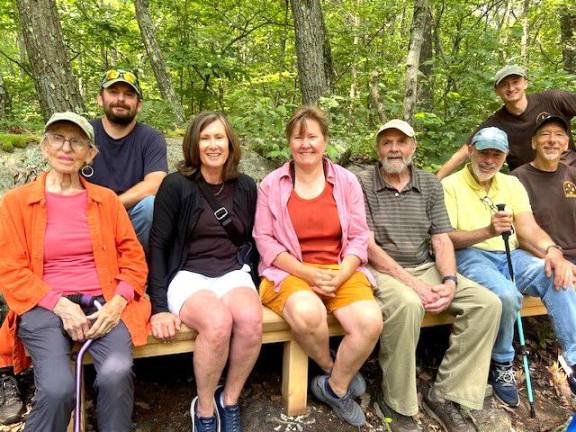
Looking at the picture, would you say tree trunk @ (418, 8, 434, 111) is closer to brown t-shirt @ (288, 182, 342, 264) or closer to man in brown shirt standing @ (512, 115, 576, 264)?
man in brown shirt standing @ (512, 115, 576, 264)

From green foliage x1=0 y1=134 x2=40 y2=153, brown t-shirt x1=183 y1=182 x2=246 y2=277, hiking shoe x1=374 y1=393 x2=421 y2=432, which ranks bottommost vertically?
hiking shoe x1=374 y1=393 x2=421 y2=432

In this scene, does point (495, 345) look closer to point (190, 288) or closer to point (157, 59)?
point (190, 288)

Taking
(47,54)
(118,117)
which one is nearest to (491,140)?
(118,117)

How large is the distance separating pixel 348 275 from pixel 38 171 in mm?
3768

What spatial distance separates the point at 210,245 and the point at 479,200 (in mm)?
2521

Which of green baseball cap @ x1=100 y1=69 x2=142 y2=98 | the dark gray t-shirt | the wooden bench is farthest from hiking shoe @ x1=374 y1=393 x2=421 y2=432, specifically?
green baseball cap @ x1=100 y1=69 x2=142 y2=98

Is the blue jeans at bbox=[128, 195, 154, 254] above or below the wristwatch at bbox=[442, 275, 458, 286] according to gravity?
above

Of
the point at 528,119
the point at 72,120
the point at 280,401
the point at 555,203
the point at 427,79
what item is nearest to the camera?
the point at 72,120

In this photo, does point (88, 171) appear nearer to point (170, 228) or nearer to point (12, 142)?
point (170, 228)

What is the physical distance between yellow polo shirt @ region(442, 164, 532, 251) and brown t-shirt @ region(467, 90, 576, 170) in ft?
4.10

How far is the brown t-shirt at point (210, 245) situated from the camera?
3.22 m

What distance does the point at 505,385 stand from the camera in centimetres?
355

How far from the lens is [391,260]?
3578mm

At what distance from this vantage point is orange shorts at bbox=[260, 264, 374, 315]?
3.09 meters
